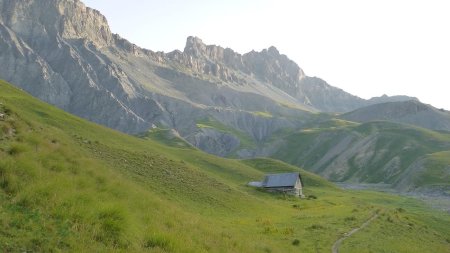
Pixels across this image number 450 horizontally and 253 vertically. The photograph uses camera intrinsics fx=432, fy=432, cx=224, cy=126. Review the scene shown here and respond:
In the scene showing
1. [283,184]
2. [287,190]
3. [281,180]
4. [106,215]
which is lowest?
[287,190]

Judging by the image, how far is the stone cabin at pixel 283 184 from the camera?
3442 inches

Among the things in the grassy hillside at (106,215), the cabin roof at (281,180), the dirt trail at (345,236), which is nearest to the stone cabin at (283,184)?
the cabin roof at (281,180)

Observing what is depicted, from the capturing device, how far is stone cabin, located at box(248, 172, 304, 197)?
287 feet

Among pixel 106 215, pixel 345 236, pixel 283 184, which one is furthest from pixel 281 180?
pixel 106 215

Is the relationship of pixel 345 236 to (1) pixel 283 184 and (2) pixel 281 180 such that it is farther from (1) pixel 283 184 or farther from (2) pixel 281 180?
(2) pixel 281 180

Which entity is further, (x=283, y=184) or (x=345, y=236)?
(x=283, y=184)

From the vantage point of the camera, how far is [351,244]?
3628 cm

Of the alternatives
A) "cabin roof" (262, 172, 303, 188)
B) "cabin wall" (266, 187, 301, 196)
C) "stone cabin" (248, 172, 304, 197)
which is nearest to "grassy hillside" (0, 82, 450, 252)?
"cabin wall" (266, 187, 301, 196)

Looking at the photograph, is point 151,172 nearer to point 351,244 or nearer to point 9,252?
point 351,244

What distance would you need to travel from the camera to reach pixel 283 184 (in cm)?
8956

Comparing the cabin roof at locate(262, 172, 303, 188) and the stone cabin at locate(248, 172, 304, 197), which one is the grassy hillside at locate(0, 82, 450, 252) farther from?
the cabin roof at locate(262, 172, 303, 188)

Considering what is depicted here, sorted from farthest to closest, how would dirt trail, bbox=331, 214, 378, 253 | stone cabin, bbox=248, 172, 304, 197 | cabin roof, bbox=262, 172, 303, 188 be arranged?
cabin roof, bbox=262, 172, 303, 188
stone cabin, bbox=248, 172, 304, 197
dirt trail, bbox=331, 214, 378, 253

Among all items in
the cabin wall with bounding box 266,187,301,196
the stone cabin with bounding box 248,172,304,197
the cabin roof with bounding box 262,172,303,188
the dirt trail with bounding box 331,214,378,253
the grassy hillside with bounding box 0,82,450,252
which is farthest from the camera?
the cabin roof with bounding box 262,172,303,188

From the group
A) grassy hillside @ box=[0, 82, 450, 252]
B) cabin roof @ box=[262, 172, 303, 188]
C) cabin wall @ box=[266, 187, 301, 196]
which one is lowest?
cabin wall @ box=[266, 187, 301, 196]
